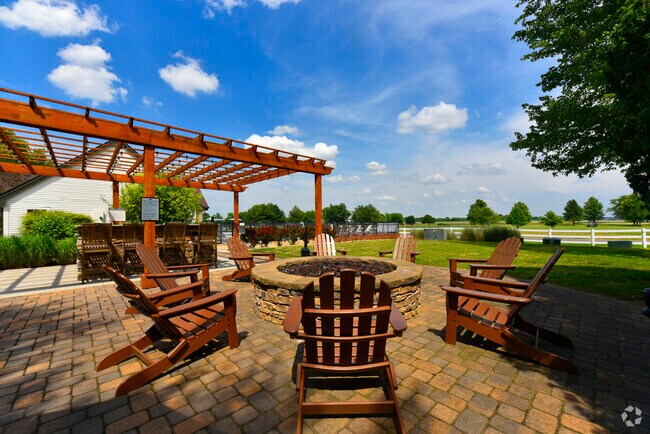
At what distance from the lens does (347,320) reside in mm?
1954

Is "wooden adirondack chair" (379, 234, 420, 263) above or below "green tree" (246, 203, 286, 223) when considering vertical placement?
below

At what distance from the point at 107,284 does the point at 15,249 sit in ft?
17.8

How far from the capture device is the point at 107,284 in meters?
6.40

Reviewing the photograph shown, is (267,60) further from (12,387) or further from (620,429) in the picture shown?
(620,429)

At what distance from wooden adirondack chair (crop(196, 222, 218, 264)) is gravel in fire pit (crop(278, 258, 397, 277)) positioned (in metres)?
4.81

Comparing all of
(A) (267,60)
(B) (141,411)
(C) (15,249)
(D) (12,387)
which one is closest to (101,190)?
(C) (15,249)

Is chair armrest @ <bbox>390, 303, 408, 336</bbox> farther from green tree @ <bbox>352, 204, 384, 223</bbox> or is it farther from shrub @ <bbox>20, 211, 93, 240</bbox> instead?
green tree @ <bbox>352, 204, 384, 223</bbox>

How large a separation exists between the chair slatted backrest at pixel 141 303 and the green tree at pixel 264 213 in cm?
7795

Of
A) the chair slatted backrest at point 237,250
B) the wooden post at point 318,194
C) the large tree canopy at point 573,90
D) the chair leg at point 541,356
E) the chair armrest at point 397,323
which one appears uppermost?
the large tree canopy at point 573,90

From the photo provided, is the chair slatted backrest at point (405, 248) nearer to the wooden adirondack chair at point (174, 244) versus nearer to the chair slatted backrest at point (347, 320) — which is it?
the chair slatted backrest at point (347, 320)

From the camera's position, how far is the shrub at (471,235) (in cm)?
1777

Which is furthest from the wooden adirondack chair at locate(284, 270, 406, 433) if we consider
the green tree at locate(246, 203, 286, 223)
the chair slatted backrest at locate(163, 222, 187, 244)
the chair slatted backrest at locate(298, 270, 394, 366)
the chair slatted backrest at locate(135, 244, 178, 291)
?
the green tree at locate(246, 203, 286, 223)

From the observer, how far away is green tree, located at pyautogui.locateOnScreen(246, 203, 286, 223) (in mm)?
80688

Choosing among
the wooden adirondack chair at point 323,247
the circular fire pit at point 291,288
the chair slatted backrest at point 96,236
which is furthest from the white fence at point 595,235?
the chair slatted backrest at point 96,236
